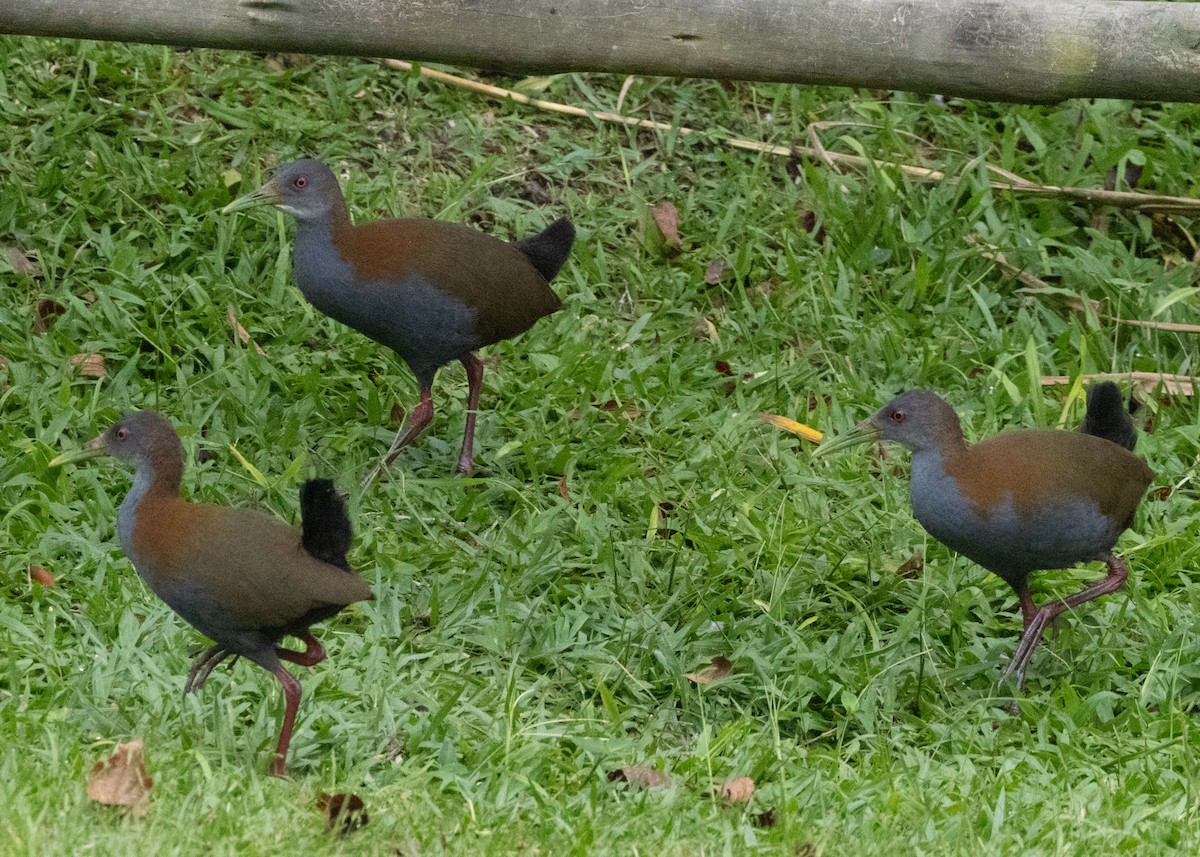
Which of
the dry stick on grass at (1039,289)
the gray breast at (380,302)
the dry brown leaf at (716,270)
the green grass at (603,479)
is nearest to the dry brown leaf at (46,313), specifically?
the green grass at (603,479)

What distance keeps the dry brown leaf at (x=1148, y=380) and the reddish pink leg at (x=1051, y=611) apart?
1.54m

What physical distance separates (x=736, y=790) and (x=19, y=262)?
3831 millimetres

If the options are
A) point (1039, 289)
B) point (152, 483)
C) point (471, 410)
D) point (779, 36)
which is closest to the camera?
point (152, 483)

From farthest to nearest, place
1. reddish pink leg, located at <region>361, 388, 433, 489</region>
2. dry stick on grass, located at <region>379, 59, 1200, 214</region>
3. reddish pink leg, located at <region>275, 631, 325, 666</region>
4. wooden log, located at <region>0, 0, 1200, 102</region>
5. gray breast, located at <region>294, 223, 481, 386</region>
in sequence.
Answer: dry stick on grass, located at <region>379, 59, 1200, 214</region> → reddish pink leg, located at <region>361, 388, 433, 489</region> → gray breast, located at <region>294, 223, 481, 386</region> → wooden log, located at <region>0, 0, 1200, 102</region> → reddish pink leg, located at <region>275, 631, 325, 666</region>

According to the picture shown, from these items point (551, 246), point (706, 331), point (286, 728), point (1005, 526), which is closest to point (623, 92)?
point (706, 331)

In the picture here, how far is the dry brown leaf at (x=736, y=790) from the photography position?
3967mm

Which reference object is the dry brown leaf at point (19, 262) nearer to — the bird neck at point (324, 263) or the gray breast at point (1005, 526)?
the bird neck at point (324, 263)

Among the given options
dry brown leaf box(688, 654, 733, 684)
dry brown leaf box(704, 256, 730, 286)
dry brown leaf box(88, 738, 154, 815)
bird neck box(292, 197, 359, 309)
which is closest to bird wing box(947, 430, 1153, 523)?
dry brown leaf box(688, 654, 733, 684)

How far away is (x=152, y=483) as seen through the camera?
13.5 feet

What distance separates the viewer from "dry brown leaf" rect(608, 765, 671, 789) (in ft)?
13.2

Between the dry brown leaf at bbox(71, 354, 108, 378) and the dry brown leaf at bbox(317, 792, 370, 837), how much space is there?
2.76 m

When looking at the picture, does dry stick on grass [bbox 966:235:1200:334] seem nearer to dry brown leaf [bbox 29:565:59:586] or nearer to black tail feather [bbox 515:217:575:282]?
black tail feather [bbox 515:217:575:282]

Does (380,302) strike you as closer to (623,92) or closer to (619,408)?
(619,408)

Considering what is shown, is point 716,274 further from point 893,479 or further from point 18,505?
point 18,505
